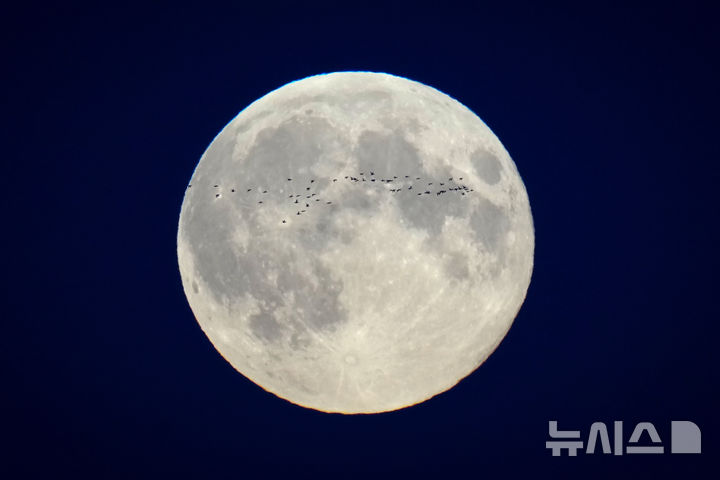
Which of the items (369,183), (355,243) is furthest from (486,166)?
(355,243)

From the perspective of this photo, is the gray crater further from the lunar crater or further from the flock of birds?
the flock of birds

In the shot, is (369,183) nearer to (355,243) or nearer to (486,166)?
(355,243)

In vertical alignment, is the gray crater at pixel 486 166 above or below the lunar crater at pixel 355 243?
above

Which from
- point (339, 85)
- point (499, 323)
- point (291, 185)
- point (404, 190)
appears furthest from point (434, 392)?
point (339, 85)

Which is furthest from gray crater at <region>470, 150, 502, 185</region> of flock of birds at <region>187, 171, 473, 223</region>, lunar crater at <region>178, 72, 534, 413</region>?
flock of birds at <region>187, 171, 473, 223</region>

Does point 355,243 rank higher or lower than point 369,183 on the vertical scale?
lower

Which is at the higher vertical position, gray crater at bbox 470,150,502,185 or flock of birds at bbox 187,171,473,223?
gray crater at bbox 470,150,502,185

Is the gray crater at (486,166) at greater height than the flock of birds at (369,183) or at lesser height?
greater

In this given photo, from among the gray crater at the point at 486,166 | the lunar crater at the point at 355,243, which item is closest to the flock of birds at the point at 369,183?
the lunar crater at the point at 355,243

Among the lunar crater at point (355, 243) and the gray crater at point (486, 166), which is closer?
the lunar crater at point (355, 243)

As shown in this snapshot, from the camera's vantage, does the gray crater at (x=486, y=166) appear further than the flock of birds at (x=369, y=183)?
Yes

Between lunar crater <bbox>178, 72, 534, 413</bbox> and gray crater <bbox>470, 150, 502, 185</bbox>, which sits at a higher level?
gray crater <bbox>470, 150, 502, 185</bbox>

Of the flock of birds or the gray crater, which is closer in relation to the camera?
the flock of birds

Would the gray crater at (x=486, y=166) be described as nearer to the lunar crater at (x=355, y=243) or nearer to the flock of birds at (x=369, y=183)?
the lunar crater at (x=355, y=243)
